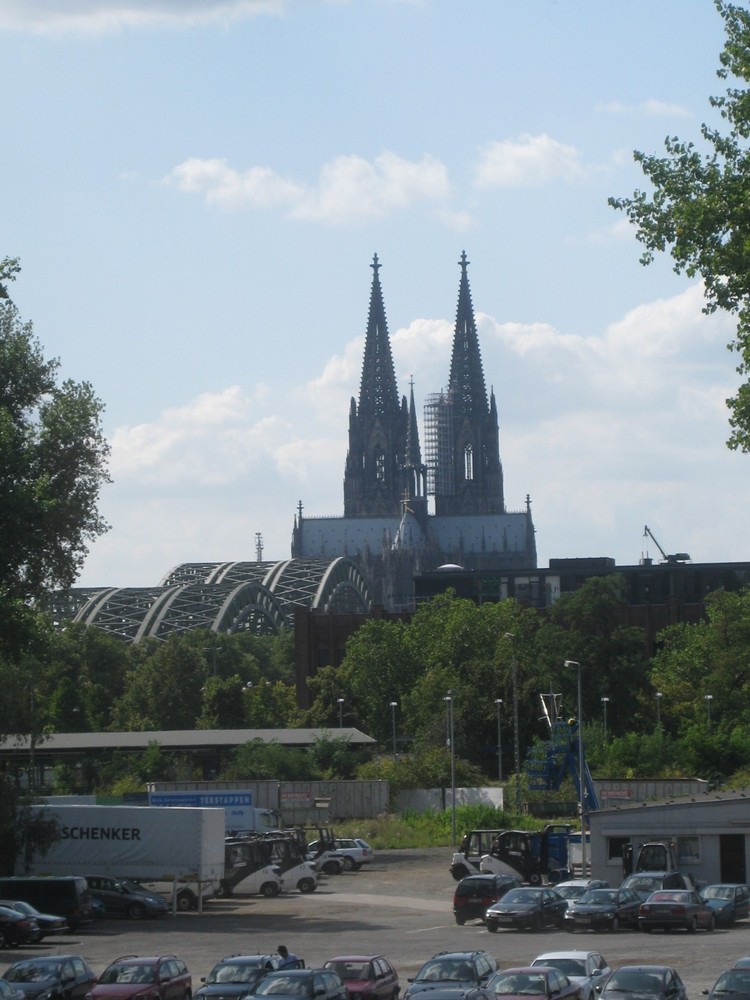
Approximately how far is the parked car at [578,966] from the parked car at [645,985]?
54.6 inches

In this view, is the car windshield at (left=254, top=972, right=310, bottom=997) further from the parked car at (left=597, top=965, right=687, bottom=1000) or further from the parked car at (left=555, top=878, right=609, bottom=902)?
the parked car at (left=555, top=878, right=609, bottom=902)

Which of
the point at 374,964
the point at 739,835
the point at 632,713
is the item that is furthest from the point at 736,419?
the point at 632,713

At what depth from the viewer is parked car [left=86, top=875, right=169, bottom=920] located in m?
44.9

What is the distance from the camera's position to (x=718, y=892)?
41906 mm

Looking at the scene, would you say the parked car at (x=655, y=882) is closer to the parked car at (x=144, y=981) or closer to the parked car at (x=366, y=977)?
the parked car at (x=366, y=977)

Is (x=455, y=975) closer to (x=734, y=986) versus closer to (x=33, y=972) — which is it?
(x=734, y=986)

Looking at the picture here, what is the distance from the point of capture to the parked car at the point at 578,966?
27.2 meters

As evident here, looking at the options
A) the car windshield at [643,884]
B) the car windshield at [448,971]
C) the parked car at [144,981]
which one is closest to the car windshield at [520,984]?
the car windshield at [448,971]

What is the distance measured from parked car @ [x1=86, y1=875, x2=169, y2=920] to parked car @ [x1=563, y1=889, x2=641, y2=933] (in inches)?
458

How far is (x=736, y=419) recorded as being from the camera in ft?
105

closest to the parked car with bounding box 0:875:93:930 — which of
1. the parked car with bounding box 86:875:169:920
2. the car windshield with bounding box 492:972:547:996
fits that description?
the parked car with bounding box 86:875:169:920

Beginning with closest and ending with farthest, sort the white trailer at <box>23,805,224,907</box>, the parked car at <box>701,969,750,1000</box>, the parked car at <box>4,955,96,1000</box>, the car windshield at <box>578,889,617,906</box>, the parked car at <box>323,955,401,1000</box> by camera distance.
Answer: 1. the parked car at <box>701,969,750,1000</box>
2. the parked car at <box>323,955,401,1000</box>
3. the parked car at <box>4,955,96,1000</box>
4. the car windshield at <box>578,889,617,906</box>
5. the white trailer at <box>23,805,224,907</box>

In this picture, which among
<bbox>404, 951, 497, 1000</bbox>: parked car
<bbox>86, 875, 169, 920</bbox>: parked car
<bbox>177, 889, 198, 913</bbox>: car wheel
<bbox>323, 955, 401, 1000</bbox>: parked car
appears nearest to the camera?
<bbox>404, 951, 497, 1000</bbox>: parked car

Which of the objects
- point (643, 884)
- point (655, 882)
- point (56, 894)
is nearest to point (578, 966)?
point (643, 884)
